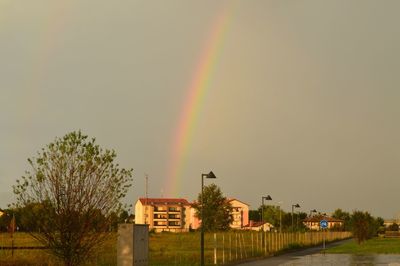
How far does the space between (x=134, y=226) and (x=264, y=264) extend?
20760 mm

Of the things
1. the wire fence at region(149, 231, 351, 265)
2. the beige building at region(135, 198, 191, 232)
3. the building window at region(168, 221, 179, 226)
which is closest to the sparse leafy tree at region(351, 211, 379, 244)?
the wire fence at region(149, 231, 351, 265)

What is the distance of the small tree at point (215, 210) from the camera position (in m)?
132

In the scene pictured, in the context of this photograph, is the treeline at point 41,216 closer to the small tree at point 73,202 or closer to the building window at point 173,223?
the small tree at point 73,202

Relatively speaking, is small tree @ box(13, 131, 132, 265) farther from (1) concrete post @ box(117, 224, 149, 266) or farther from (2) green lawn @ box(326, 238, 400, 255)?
(2) green lawn @ box(326, 238, 400, 255)

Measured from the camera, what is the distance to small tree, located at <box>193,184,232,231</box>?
434ft

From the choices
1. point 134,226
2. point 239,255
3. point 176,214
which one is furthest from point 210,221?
point 134,226

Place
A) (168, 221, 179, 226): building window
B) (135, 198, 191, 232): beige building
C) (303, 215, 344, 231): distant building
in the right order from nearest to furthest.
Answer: (303, 215, 344, 231): distant building < (135, 198, 191, 232): beige building < (168, 221, 179, 226): building window

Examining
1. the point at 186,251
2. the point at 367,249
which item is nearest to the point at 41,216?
the point at 186,251

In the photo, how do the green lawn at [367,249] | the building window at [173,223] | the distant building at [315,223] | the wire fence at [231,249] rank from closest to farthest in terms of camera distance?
the wire fence at [231,249]
the green lawn at [367,249]
the distant building at [315,223]
the building window at [173,223]

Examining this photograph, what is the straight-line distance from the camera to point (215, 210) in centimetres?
13412

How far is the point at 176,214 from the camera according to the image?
192m

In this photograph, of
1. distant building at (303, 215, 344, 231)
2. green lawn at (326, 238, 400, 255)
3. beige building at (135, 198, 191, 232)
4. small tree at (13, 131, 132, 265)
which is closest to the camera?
small tree at (13, 131, 132, 265)

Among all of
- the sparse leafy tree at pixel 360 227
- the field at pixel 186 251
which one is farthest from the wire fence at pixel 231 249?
the sparse leafy tree at pixel 360 227

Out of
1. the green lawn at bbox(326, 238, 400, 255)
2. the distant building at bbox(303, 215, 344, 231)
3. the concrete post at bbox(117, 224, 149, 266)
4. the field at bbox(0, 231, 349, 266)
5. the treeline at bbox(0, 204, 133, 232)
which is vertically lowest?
the green lawn at bbox(326, 238, 400, 255)
